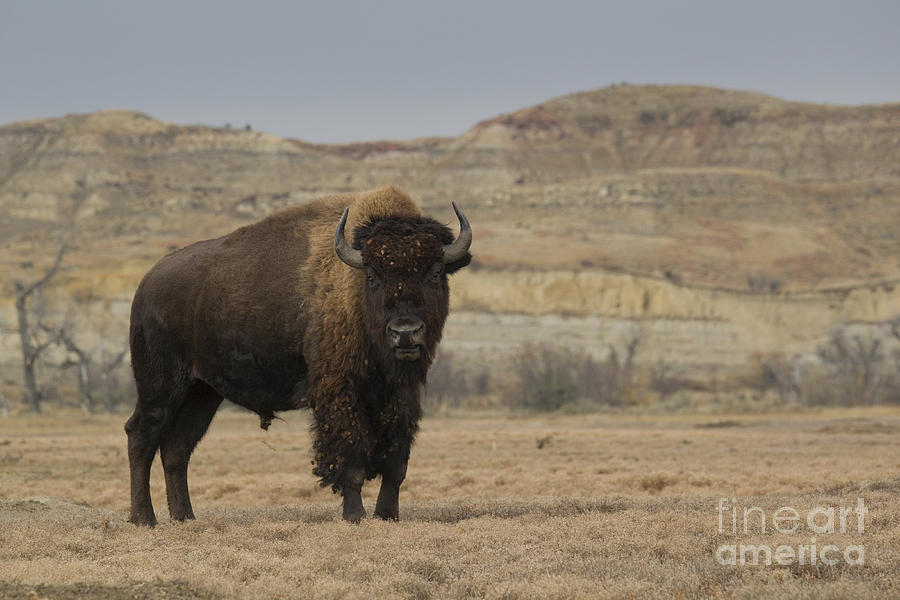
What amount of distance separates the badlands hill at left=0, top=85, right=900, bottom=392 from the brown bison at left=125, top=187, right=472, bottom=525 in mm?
57147

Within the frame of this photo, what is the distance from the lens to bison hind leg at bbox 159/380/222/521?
39.2 ft

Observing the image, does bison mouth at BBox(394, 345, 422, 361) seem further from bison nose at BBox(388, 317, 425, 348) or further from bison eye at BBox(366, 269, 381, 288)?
bison eye at BBox(366, 269, 381, 288)

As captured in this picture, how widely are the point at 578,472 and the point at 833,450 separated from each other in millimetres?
9115

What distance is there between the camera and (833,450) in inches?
961

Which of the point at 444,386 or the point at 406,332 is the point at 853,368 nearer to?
the point at 444,386

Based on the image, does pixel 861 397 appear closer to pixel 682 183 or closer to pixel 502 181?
pixel 682 183

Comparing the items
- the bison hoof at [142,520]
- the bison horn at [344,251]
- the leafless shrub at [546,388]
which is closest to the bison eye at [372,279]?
the bison horn at [344,251]

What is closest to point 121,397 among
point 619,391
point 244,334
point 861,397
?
point 619,391

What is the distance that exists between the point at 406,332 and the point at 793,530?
13.4 ft

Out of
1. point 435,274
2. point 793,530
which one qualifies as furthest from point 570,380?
point 793,530

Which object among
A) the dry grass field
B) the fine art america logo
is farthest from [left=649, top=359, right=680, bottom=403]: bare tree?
the fine art america logo

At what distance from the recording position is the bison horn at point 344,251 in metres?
10.4

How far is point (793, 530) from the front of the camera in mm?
9047

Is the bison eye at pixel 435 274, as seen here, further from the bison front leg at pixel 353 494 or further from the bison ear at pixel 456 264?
the bison front leg at pixel 353 494
